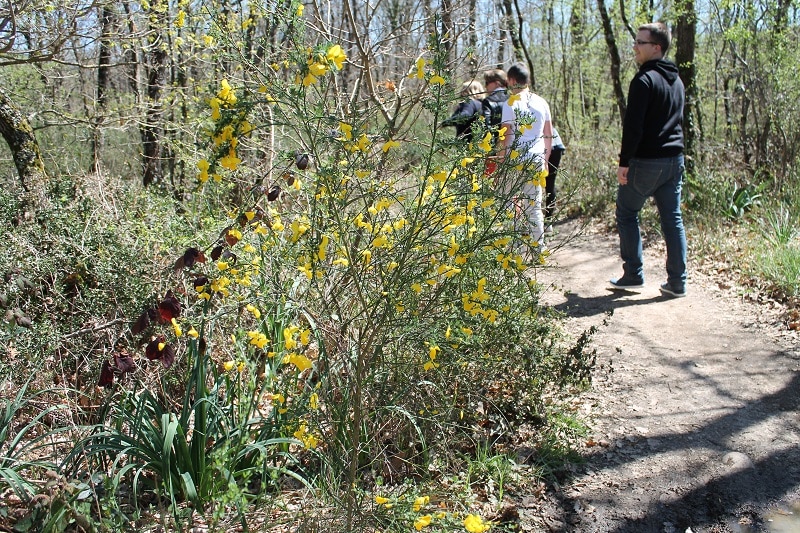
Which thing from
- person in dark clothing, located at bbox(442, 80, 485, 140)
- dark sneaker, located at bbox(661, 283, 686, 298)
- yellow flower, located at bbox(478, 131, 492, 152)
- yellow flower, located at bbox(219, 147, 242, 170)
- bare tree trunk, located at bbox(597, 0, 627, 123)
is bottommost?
Result: dark sneaker, located at bbox(661, 283, 686, 298)

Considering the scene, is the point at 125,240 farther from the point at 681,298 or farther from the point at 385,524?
the point at 681,298

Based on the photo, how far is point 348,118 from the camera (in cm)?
249

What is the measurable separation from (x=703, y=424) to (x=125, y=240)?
11.4ft

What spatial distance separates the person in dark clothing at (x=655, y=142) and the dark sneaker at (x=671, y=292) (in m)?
0.02

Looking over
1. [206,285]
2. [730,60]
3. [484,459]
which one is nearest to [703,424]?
[484,459]

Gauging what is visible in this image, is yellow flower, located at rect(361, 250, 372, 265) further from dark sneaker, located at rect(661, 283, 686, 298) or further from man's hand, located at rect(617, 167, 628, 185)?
dark sneaker, located at rect(661, 283, 686, 298)

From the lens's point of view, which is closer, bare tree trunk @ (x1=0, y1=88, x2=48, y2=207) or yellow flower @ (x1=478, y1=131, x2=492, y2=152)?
yellow flower @ (x1=478, y1=131, x2=492, y2=152)

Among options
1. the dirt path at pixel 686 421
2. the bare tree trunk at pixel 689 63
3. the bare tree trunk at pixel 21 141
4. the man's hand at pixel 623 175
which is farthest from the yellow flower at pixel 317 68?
the bare tree trunk at pixel 689 63

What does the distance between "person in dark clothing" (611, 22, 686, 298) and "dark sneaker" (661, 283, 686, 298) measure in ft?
0.05

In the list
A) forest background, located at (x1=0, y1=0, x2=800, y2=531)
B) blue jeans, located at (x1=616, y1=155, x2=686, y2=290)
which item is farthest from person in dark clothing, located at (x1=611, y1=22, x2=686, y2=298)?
forest background, located at (x1=0, y1=0, x2=800, y2=531)

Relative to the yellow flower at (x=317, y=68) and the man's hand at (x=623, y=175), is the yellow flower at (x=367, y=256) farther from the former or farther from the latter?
the man's hand at (x=623, y=175)

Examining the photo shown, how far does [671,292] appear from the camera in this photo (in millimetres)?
5363

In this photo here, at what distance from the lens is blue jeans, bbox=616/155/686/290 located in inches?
200

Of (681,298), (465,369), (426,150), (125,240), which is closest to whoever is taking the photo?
(426,150)
